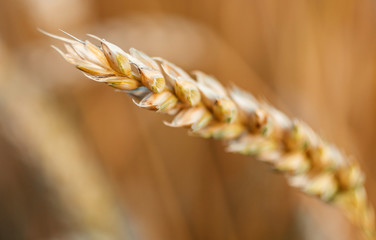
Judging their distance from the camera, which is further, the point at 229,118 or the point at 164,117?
the point at 164,117

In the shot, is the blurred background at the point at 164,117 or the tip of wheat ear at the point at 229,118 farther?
the blurred background at the point at 164,117

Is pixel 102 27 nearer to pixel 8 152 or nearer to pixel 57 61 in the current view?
pixel 57 61

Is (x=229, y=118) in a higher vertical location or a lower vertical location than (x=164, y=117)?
lower

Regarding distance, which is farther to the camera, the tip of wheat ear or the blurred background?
the blurred background

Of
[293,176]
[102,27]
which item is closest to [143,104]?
[293,176]
